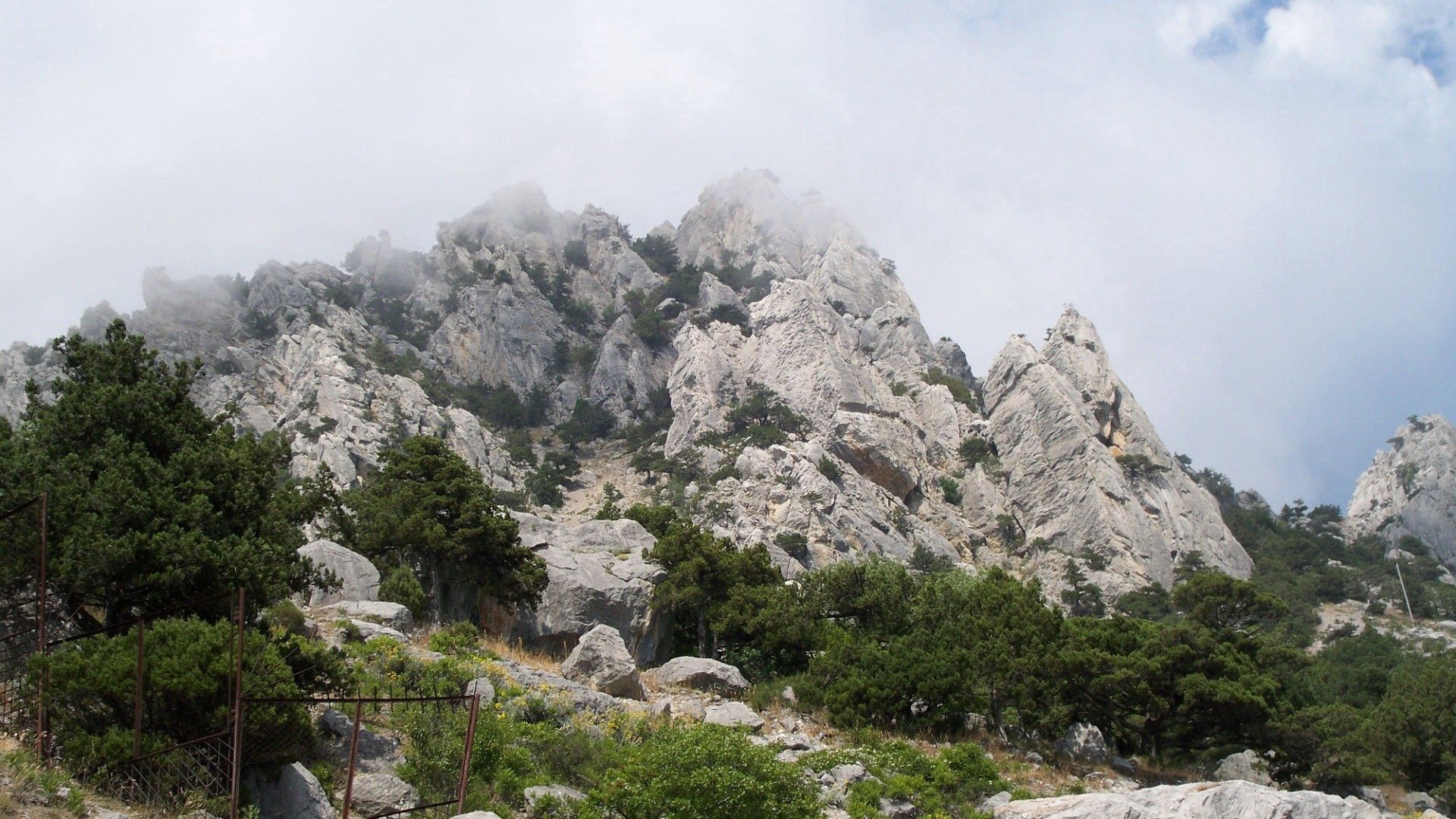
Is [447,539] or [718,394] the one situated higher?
[718,394]

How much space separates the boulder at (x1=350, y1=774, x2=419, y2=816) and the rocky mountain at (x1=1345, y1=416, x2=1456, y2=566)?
319 ft

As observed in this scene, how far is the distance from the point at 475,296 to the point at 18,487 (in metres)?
80.7

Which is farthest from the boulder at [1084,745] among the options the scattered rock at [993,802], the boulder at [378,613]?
the boulder at [378,613]

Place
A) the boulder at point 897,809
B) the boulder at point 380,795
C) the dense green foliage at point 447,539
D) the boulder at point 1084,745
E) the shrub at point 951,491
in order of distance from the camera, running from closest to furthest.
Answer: the boulder at point 380,795 < the boulder at point 897,809 < the boulder at point 1084,745 < the dense green foliage at point 447,539 < the shrub at point 951,491

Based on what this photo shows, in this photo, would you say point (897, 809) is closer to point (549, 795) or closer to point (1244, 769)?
point (549, 795)

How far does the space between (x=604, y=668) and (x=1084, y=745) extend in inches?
459

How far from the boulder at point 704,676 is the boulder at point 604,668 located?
1972 mm

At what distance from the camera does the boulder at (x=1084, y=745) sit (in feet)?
77.7

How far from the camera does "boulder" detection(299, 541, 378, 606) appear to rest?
74.4 feet

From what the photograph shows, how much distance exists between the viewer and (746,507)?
Result: 59875 mm

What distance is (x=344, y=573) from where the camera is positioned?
2367cm

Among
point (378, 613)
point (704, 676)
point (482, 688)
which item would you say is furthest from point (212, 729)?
point (704, 676)

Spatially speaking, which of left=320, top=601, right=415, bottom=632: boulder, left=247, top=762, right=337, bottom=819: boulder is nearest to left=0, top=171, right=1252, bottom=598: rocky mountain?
left=320, top=601, right=415, bottom=632: boulder

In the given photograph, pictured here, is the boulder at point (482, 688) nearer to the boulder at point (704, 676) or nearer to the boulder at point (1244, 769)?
the boulder at point (704, 676)
